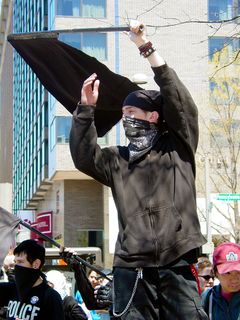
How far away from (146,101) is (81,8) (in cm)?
3192

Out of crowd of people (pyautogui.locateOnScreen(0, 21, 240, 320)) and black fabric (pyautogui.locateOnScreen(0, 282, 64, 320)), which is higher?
crowd of people (pyautogui.locateOnScreen(0, 21, 240, 320))

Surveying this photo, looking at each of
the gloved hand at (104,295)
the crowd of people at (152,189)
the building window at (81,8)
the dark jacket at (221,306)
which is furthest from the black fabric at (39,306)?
the building window at (81,8)

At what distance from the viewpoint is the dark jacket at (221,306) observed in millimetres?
4426

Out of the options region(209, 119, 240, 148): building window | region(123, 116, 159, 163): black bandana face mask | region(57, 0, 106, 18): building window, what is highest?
region(57, 0, 106, 18): building window

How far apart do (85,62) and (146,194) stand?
139cm

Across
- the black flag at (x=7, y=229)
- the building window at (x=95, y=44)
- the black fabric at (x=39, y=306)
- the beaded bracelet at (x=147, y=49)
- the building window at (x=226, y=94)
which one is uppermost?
the building window at (x=95, y=44)

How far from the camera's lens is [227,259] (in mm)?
4543

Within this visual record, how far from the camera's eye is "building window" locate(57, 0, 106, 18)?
112 feet

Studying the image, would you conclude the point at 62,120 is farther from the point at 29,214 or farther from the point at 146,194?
the point at 146,194

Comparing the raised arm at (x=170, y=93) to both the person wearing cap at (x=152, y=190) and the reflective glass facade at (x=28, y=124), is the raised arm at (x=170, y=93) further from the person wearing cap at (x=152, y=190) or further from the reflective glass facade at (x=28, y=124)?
the reflective glass facade at (x=28, y=124)

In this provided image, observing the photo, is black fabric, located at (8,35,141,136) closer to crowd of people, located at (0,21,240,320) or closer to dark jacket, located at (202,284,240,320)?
crowd of people, located at (0,21,240,320)

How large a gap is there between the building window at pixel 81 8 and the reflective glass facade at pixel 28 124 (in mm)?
3918

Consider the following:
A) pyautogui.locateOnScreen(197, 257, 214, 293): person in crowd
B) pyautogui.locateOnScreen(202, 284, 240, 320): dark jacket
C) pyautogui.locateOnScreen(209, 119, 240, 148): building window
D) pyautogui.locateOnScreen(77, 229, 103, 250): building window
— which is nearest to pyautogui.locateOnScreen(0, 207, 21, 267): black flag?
pyautogui.locateOnScreen(202, 284, 240, 320): dark jacket

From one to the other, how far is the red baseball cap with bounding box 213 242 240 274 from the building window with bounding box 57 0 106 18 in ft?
101
